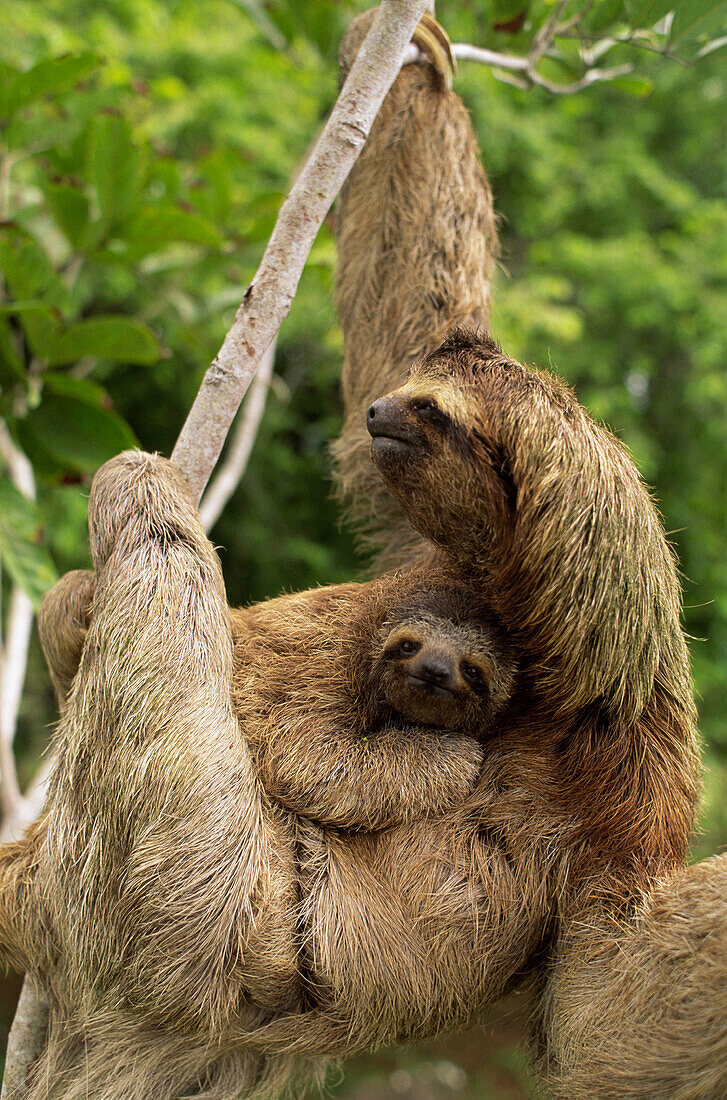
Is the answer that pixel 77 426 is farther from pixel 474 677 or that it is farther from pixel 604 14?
pixel 604 14

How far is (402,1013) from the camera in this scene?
3035 millimetres

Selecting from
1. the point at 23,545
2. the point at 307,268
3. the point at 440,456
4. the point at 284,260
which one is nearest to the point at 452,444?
the point at 440,456

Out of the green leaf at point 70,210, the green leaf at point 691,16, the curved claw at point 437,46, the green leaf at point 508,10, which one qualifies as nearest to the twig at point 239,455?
the green leaf at point 70,210

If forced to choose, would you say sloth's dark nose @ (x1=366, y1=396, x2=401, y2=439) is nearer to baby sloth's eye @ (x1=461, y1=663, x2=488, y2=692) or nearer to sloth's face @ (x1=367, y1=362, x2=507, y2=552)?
sloth's face @ (x1=367, y1=362, x2=507, y2=552)

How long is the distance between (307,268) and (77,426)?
79.9 inches

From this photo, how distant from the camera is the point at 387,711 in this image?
10.8 ft

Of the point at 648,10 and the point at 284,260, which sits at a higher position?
the point at 648,10

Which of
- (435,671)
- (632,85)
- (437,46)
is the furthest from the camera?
(632,85)

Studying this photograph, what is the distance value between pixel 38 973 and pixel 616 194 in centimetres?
1177

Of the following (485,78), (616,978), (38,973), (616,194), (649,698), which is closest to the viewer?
(616,978)

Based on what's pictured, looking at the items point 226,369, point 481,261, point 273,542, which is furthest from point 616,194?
point 226,369

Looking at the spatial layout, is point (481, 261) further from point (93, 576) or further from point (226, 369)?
point (93, 576)

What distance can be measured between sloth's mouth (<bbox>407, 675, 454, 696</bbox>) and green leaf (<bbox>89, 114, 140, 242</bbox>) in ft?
11.5

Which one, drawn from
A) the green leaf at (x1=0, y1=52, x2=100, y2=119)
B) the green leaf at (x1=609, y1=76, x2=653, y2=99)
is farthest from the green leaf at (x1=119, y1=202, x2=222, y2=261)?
the green leaf at (x1=609, y1=76, x2=653, y2=99)
